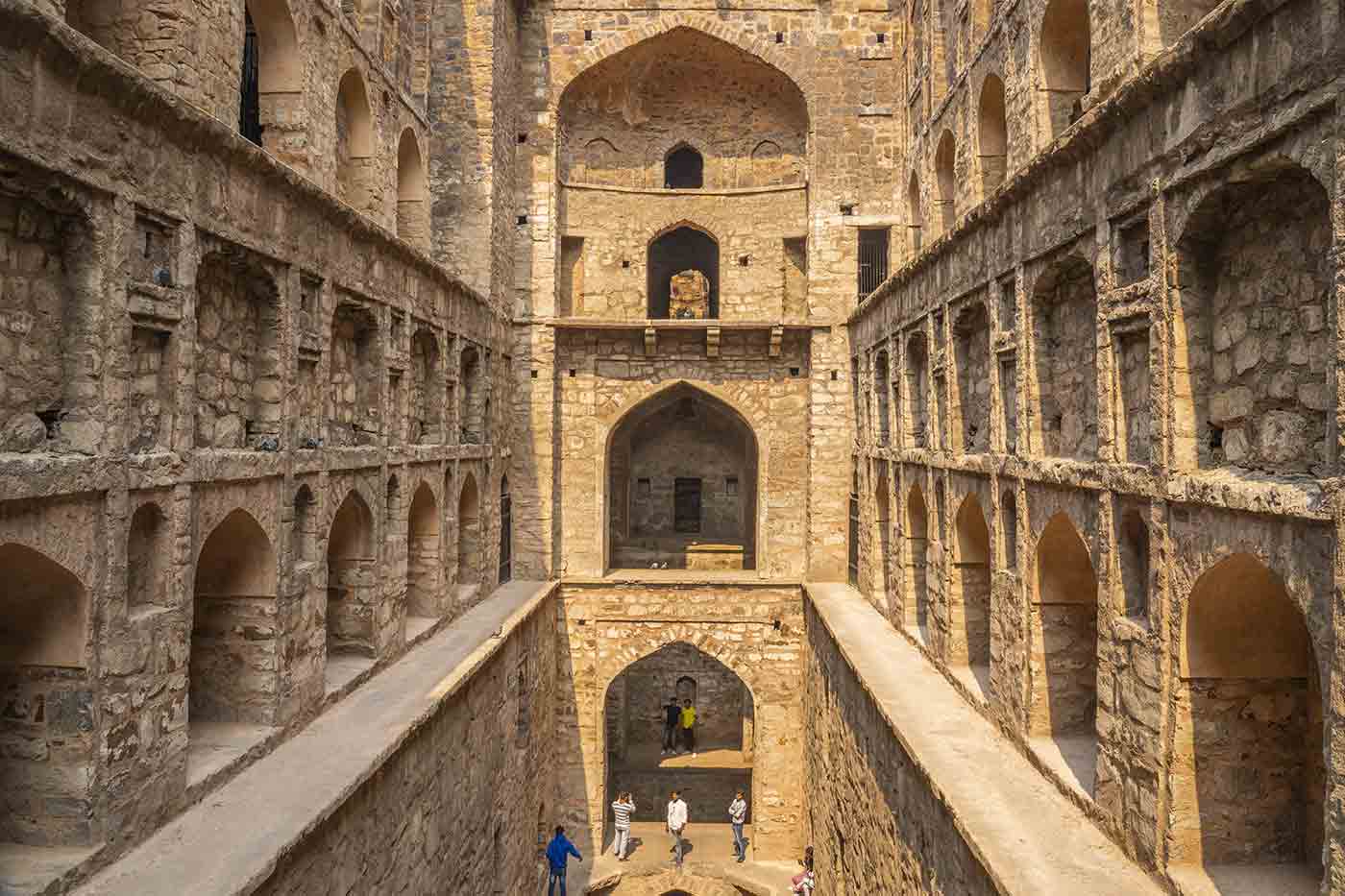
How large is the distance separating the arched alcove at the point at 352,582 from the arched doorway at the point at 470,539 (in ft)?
11.7

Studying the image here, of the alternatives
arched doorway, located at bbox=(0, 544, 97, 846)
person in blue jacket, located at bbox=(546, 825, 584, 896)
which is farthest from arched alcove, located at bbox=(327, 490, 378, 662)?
person in blue jacket, located at bbox=(546, 825, 584, 896)

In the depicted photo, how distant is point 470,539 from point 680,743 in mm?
8180

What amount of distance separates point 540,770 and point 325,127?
8993 millimetres

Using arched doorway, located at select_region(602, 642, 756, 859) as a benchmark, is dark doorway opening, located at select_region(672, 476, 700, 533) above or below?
above

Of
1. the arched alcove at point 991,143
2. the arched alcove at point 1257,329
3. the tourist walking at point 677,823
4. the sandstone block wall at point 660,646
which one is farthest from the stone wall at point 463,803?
the arched alcove at point 991,143

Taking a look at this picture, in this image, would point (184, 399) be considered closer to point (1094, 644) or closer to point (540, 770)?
point (1094, 644)

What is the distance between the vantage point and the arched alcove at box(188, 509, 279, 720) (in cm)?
724

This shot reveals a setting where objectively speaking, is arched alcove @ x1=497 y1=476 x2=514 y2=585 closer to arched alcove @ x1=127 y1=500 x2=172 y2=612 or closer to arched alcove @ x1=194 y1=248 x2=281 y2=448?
arched alcove @ x1=194 y1=248 x2=281 y2=448

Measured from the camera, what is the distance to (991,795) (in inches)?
261

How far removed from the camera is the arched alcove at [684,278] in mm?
21328

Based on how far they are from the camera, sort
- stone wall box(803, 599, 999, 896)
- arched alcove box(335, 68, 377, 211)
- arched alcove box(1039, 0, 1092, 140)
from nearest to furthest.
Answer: stone wall box(803, 599, 999, 896) → arched alcove box(1039, 0, 1092, 140) → arched alcove box(335, 68, 377, 211)

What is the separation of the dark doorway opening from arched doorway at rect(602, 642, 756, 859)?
8.47 ft

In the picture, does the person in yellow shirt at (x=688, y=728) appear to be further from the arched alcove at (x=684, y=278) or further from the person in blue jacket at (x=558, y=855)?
the arched alcove at (x=684, y=278)

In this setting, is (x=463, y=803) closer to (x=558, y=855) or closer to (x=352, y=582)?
(x=352, y=582)
